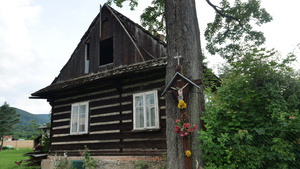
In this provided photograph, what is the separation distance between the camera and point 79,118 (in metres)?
10.2

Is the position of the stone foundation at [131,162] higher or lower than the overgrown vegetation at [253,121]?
lower

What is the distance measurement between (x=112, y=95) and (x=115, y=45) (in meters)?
2.48

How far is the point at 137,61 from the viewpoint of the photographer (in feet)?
29.7

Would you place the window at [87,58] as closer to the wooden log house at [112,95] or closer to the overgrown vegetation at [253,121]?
the wooden log house at [112,95]

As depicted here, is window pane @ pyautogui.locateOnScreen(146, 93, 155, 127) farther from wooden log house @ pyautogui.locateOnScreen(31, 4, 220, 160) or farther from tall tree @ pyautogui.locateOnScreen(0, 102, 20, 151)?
tall tree @ pyautogui.locateOnScreen(0, 102, 20, 151)

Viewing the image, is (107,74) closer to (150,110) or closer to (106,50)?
(150,110)

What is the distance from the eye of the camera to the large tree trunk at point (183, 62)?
169 inches

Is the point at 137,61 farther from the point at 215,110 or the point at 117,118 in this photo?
the point at 215,110

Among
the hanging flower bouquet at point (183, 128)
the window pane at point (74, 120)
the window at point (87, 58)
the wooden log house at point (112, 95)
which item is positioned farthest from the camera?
the window at point (87, 58)

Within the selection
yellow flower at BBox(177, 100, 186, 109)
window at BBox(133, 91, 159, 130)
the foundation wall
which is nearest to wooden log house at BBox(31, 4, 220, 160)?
window at BBox(133, 91, 159, 130)

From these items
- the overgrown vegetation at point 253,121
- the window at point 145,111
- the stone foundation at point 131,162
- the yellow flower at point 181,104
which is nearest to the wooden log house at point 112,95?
the window at point 145,111

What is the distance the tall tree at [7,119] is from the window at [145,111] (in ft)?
160

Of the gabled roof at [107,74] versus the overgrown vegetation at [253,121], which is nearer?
the overgrown vegetation at [253,121]

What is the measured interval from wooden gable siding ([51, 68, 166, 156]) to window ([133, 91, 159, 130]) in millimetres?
188
